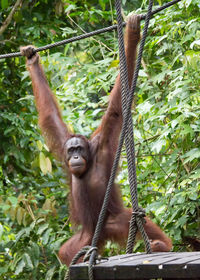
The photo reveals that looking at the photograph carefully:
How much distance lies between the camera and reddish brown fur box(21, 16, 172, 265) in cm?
349

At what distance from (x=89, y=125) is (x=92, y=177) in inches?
63.1

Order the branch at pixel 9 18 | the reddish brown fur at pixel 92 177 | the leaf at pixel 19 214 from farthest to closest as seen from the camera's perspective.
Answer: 1. the branch at pixel 9 18
2. the leaf at pixel 19 214
3. the reddish brown fur at pixel 92 177

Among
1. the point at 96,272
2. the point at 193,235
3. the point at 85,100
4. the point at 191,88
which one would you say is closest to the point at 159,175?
the point at 193,235

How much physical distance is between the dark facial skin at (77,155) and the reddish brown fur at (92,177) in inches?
3.6

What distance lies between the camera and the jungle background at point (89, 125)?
3.66m

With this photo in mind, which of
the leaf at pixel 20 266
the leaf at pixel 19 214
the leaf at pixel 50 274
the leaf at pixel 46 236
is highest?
the leaf at pixel 19 214

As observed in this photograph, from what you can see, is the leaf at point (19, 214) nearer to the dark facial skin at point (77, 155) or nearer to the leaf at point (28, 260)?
the leaf at point (28, 260)

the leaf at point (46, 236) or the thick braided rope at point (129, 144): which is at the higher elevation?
the thick braided rope at point (129, 144)

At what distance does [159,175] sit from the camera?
409 cm

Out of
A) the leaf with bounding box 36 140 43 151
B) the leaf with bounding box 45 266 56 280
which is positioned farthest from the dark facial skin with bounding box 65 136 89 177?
the leaf with bounding box 45 266 56 280

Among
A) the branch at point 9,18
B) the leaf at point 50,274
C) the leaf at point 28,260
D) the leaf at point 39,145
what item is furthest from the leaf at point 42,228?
the branch at point 9,18

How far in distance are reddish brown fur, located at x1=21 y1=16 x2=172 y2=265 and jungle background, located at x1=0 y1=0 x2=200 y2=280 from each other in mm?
238

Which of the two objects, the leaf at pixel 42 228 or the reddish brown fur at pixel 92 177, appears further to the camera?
the leaf at pixel 42 228

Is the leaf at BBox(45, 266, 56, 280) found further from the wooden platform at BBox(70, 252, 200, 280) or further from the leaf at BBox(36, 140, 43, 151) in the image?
the wooden platform at BBox(70, 252, 200, 280)
